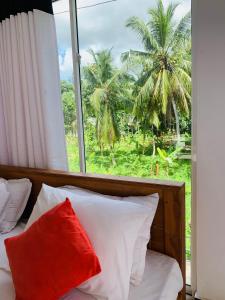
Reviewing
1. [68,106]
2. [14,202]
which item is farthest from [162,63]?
[14,202]

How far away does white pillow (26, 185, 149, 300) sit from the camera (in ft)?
3.59

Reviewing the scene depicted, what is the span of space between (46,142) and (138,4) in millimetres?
1118

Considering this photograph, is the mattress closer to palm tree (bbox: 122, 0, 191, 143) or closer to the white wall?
the white wall

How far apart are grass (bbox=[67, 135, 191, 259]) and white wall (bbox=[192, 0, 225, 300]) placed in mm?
136

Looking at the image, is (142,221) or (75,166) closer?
(142,221)

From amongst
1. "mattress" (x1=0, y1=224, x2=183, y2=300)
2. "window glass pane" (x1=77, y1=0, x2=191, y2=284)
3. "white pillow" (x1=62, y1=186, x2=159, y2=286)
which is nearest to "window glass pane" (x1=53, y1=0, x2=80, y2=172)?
"window glass pane" (x1=77, y1=0, x2=191, y2=284)

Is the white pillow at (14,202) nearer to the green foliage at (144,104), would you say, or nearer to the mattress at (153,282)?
the mattress at (153,282)

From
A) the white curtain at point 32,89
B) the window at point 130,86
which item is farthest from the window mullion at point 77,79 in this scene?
the white curtain at point 32,89

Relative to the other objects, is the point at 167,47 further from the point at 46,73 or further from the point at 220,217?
the point at 220,217

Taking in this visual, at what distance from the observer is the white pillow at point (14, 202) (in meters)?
1.69

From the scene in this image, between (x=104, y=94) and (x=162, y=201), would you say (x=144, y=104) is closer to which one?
(x=104, y=94)

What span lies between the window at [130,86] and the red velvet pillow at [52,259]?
797 mm

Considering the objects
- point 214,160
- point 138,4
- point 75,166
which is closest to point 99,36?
point 138,4

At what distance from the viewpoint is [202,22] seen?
1352 mm
